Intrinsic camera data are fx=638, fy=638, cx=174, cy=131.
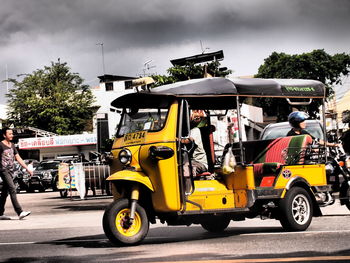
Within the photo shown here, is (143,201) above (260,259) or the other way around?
above

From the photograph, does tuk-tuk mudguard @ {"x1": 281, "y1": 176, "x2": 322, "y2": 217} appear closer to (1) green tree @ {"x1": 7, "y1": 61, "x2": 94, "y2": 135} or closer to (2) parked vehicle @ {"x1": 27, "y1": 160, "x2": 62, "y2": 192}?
(2) parked vehicle @ {"x1": 27, "y1": 160, "x2": 62, "y2": 192}

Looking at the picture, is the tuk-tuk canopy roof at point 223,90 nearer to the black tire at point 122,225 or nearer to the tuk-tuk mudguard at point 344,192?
the black tire at point 122,225

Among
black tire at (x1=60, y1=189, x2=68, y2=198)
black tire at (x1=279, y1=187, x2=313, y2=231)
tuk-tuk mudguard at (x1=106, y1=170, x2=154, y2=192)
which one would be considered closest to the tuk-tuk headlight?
tuk-tuk mudguard at (x1=106, y1=170, x2=154, y2=192)

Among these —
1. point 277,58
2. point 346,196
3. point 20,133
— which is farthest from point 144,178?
point 277,58

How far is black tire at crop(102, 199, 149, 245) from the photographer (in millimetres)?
7879

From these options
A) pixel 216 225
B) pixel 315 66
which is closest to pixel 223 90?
pixel 216 225

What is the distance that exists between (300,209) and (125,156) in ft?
8.75

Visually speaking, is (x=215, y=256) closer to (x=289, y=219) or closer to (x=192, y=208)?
(x=192, y=208)

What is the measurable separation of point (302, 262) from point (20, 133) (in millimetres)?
63833

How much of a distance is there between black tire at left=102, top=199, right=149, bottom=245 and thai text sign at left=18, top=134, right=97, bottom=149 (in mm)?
53601

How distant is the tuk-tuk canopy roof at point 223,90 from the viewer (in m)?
8.54

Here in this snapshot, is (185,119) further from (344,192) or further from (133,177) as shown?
(344,192)

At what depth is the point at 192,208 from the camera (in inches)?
328

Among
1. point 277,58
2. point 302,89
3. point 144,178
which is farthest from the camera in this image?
point 277,58
